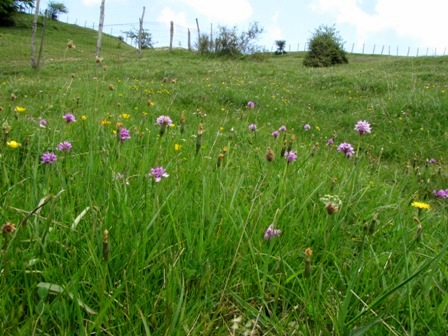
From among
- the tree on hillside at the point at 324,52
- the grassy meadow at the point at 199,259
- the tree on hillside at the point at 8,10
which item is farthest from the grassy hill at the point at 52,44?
the grassy meadow at the point at 199,259

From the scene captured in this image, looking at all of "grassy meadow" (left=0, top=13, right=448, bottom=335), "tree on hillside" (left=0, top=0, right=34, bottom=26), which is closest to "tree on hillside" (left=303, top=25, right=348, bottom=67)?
"grassy meadow" (left=0, top=13, right=448, bottom=335)

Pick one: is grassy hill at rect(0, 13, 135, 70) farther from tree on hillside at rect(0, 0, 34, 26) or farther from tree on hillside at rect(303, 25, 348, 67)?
tree on hillside at rect(303, 25, 348, 67)

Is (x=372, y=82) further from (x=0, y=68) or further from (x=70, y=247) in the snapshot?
(x=0, y=68)

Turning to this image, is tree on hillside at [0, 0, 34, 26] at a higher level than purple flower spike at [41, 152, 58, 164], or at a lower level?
higher

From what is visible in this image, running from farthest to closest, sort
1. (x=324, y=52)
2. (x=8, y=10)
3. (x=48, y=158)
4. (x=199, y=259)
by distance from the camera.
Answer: (x=8, y=10) < (x=324, y=52) < (x=48, y=158) < (x=199, y=259)

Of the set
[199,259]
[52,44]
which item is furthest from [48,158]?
[52,44]

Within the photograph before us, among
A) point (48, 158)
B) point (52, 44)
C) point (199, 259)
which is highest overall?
point (52, 44)

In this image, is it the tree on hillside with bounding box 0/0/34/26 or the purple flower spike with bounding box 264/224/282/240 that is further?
the tree on hillside with bounding box 0/0/34/26

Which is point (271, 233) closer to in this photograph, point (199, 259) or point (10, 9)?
point (199, 259)

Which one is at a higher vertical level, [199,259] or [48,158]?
[48,158]

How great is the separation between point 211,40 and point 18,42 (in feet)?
47.7

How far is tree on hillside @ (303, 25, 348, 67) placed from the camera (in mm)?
23109

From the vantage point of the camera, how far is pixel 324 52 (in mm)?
A: 23391

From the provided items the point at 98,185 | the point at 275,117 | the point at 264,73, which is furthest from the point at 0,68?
the point at 98,185
